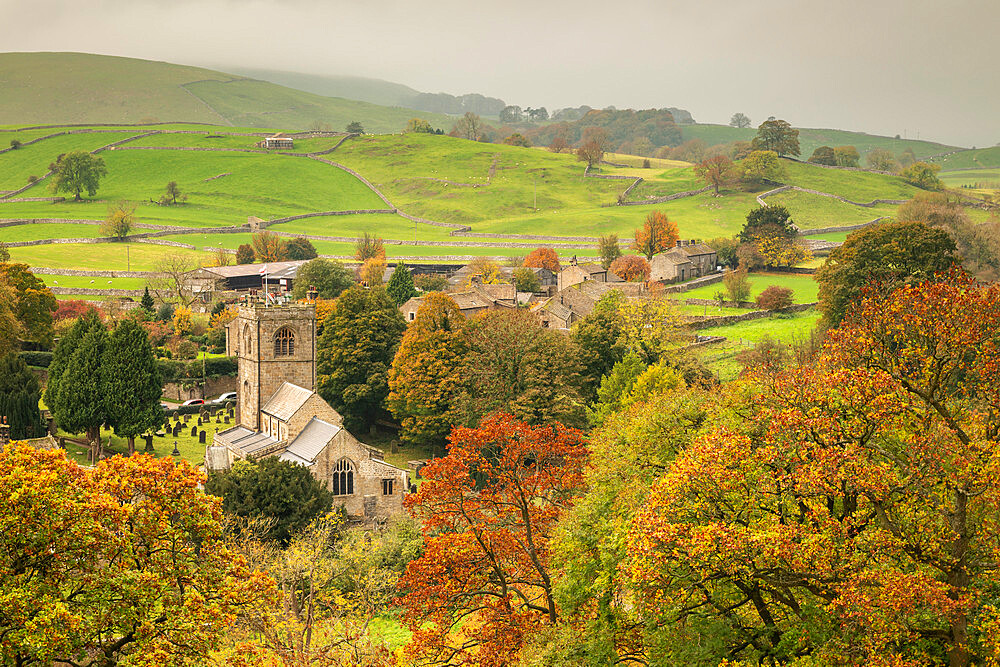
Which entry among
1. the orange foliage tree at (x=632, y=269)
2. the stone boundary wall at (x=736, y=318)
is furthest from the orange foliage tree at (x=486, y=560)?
the orange foliage tree at (x=632, y=269)

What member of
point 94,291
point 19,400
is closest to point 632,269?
point 94,291

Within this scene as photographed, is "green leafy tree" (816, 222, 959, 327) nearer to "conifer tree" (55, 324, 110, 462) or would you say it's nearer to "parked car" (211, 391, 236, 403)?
"parked car" (211, 391, 236, 403)

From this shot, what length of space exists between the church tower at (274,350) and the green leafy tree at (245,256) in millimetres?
77837

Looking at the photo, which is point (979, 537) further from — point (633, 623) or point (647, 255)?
point (647, 255)

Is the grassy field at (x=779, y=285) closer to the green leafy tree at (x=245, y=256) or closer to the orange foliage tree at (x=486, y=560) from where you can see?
the orange foliage tree at (x=486, y=560)

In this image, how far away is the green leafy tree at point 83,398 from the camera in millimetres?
52344

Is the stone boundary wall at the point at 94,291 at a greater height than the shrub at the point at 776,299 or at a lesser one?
lesser

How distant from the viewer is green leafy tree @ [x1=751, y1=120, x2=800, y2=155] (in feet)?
608

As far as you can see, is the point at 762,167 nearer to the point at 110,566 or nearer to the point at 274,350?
the point at 274,350

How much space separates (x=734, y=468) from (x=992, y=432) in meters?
4.97

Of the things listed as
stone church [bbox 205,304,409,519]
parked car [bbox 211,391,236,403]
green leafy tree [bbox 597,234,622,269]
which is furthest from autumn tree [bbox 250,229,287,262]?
stone church [bbox 205,304,409,519]

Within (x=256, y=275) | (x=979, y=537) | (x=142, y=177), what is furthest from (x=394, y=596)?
(x=142, y=177)

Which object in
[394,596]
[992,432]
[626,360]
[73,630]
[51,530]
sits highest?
[992,432]

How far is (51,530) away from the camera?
14.8 m
